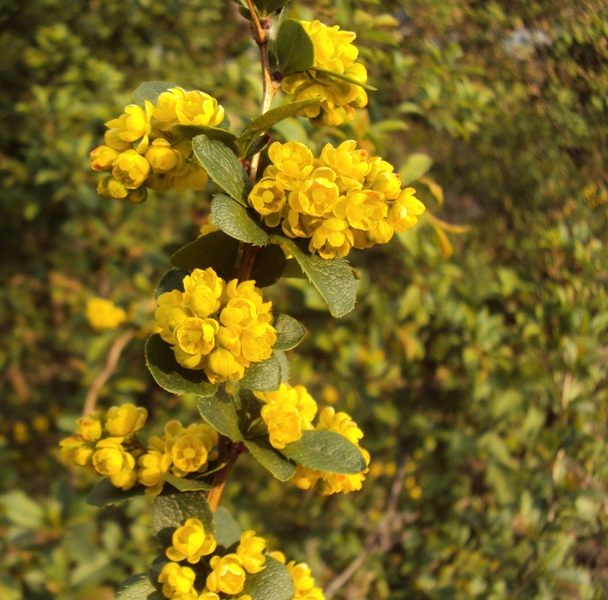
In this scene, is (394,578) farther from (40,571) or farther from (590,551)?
(40,571)

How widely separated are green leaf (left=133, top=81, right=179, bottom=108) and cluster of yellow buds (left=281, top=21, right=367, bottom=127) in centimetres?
14

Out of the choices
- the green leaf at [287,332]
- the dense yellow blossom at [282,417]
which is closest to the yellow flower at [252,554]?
the dense yellow blossom at [282,417]

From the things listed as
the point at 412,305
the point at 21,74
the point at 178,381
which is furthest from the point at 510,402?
the point at 21,74

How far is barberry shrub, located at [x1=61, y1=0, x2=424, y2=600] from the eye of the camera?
57 centimetres

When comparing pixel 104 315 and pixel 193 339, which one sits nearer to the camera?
pixel 193 339

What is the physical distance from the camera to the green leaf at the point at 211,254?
62cm

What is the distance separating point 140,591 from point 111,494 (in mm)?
112

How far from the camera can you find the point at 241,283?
607mm

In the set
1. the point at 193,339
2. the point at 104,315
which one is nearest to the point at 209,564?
the point at 193,339

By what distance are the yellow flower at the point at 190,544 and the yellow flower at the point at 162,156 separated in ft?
1.21

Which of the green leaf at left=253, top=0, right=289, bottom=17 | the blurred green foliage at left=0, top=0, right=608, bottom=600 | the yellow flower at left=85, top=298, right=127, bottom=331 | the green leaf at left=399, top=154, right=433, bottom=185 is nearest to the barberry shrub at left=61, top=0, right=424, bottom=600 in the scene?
the green leaf at left=253, top=0, right=289, bottom=17

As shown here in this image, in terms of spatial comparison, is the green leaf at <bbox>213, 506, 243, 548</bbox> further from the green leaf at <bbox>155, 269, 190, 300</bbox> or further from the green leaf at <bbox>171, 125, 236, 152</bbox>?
the green leaf at <bbox>171, 125, 236, 152</bbox>

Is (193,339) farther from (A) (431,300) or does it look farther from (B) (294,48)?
(A) (431,300)

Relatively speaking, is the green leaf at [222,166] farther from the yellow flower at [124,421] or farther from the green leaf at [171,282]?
the yellow flower at [124,421]
